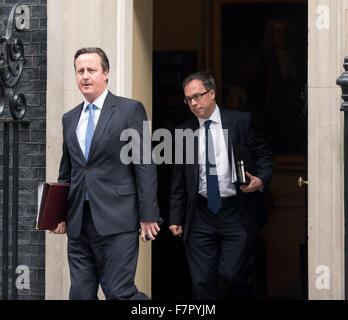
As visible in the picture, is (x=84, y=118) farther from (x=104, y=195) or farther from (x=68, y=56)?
(x=68, y=56)

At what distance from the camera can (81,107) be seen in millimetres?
5660

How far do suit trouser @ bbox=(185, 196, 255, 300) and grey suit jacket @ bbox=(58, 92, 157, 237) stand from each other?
3.61 ft

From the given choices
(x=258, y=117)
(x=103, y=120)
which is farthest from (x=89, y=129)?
(x=258, y=117)

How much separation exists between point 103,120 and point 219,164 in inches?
50.6

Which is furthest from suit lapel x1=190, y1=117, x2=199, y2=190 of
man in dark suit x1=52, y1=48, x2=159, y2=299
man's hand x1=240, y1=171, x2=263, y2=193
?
man in dark suit x1=52, y1=48, x2=159, y2=299

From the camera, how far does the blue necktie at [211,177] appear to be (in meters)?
6.38

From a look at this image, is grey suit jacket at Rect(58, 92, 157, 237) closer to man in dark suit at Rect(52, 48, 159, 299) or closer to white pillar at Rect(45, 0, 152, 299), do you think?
man in dark suit at Rect(52, 48, 159, 299)

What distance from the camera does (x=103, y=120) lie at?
5.46m

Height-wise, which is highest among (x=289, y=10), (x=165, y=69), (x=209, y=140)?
(x=289, y=10)

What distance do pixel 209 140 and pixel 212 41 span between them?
327 cm

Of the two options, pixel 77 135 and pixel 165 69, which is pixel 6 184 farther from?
pixel 165 69

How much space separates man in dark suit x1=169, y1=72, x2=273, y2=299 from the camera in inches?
252
